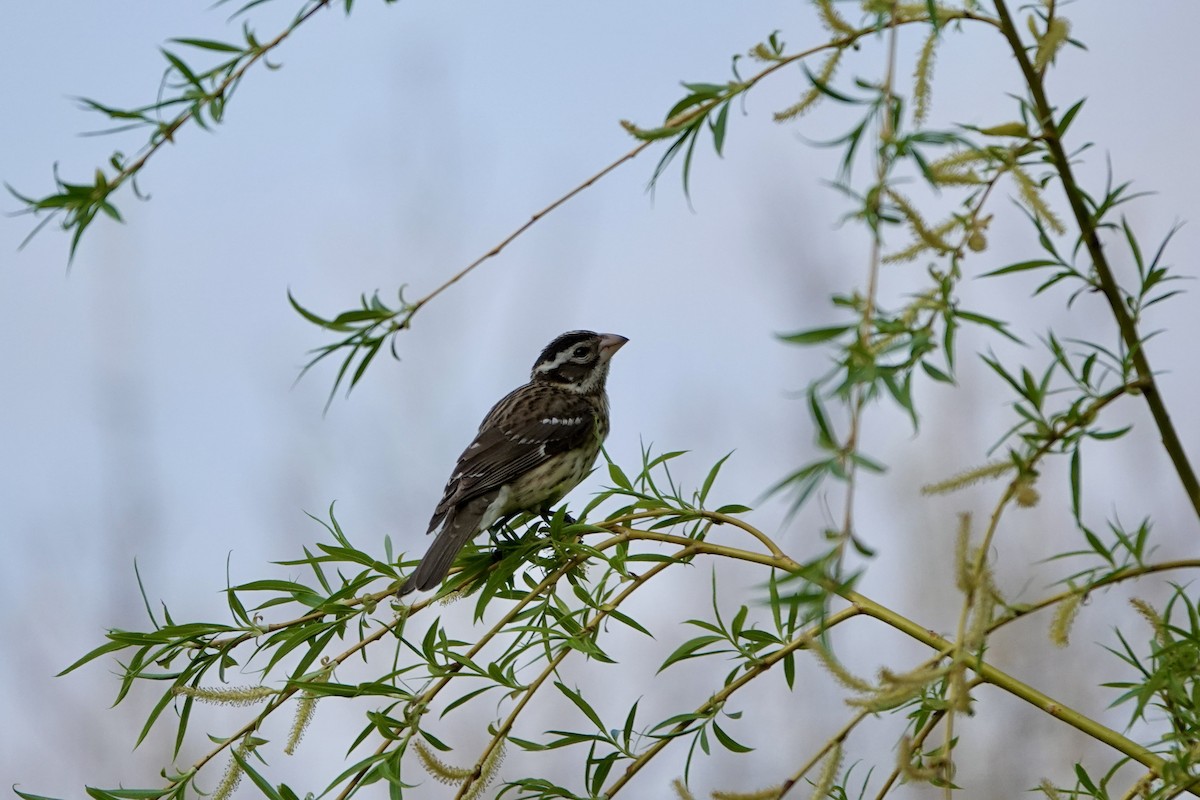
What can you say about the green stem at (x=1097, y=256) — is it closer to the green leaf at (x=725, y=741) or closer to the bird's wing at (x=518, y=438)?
the green leaf at (x=725, y=741)

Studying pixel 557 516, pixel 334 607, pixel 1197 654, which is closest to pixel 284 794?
pixel 334 607

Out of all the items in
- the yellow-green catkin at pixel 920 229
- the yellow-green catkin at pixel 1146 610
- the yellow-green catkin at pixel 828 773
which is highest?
the yellow-green catkin at pixel 920 229

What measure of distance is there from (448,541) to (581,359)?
7.53ft

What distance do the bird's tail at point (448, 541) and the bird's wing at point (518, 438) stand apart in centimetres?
6

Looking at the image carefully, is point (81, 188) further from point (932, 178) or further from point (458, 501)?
point (458, 501)

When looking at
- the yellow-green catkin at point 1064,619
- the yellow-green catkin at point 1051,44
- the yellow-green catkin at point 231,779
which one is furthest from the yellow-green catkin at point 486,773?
the yellow-green catkin at point 1051,44

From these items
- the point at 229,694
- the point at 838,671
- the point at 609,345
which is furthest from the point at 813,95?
the point at 609,345

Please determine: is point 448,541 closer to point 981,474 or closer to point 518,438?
point 518,438

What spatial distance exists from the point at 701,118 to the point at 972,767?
25.1 ft

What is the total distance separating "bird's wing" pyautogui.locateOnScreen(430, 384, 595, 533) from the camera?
517 centimetres

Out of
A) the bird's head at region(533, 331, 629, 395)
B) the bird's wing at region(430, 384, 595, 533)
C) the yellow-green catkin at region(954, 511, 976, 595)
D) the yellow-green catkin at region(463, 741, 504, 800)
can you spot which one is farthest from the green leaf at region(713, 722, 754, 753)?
the bird's head at region(533, 331, 629, 395)

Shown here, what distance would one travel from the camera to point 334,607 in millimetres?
2986

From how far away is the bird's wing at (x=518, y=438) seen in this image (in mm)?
5172

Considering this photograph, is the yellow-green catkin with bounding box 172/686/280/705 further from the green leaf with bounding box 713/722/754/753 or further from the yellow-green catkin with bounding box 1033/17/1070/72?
the yellow-green catkin with bounding box 1033/17/1070/72
